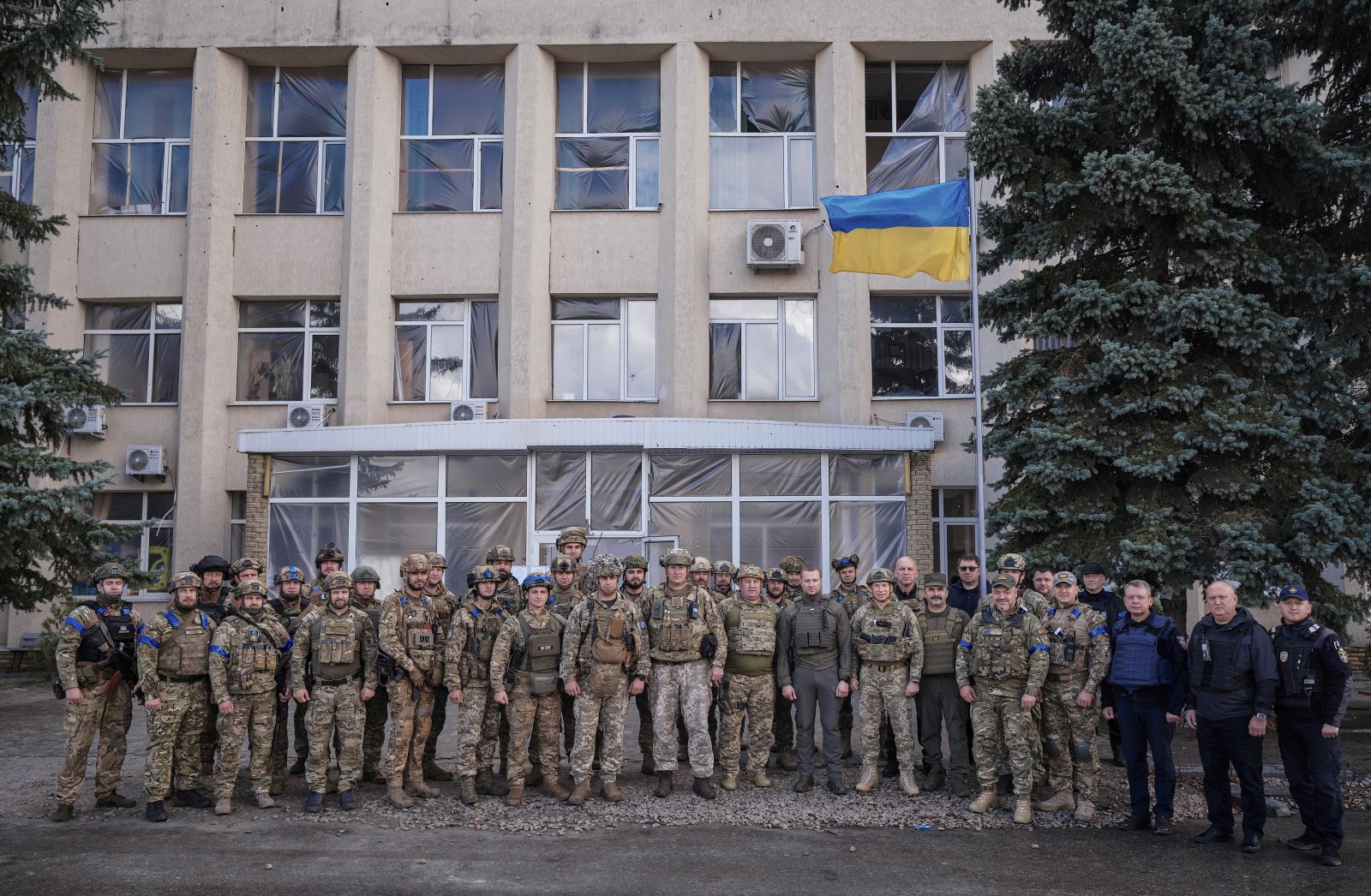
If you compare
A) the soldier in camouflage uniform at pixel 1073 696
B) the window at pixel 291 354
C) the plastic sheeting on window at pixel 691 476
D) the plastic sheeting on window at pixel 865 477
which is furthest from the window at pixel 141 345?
the soldier in camouflage uniform at pixel 1073 696

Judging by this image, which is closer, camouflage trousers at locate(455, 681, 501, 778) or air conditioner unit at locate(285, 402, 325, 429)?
camouflage trousers at locate(455, 681, 501, 778)

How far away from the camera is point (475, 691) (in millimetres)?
8578

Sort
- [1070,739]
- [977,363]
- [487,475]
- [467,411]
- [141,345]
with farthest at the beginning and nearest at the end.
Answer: [141,345] < [467,411] < [487,475] < [977,363] < [1070,739]

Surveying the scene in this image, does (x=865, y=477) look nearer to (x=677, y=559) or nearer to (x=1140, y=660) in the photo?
(x=677, y=559)

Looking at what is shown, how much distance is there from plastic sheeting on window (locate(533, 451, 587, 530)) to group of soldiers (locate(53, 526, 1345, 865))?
7628 mm

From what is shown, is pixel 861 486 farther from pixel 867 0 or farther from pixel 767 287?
pixel 867 0

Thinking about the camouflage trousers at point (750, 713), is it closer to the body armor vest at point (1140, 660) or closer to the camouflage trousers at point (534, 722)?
the camouflage trousers at point (534, 722)

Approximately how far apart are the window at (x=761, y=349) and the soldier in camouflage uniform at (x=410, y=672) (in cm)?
1076

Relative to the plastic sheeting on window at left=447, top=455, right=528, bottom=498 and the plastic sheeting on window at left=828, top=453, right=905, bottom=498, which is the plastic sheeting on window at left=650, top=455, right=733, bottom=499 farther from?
the plastic sheeting on window at left=447, top=455, right=528, bottom=498

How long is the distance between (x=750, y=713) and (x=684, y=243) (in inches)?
434

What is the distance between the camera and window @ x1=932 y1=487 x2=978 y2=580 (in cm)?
1861

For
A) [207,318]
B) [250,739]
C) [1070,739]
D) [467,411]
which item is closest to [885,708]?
[1070,739]

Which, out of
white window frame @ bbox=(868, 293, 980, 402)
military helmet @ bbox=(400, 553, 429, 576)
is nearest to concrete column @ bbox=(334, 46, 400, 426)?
white window frame @ bbox=(868, 293, 980, 402)

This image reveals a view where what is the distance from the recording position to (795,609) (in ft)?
30.0
